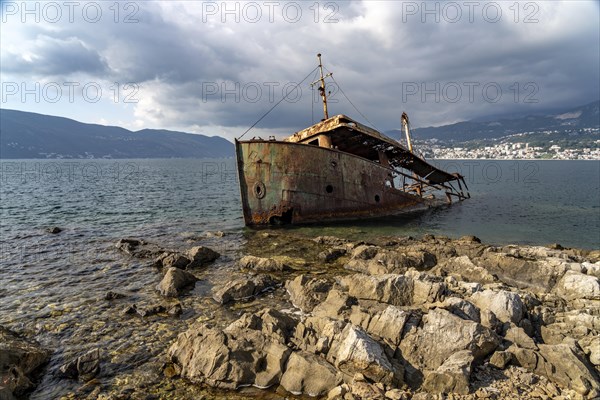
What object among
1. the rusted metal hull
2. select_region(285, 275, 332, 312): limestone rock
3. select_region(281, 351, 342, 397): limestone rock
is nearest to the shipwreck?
the rusted metal hull

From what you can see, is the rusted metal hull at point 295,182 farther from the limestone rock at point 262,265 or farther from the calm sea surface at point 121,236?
the limestone rock at point 262,265

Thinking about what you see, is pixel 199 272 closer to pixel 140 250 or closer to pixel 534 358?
pixel 140 250

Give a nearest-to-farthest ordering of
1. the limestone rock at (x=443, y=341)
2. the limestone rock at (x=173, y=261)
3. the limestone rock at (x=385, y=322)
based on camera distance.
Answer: the limestone rock at (x=443, y=341)
the limestone rock at (x=385, y=322)
the limestone rock at (x=173, y=261)

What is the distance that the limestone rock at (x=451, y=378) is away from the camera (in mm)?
5617

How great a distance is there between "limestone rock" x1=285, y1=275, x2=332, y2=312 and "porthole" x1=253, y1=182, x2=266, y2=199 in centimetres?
1127

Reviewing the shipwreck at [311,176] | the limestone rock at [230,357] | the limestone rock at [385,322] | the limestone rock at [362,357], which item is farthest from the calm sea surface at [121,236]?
the limestone rock at [385,322]

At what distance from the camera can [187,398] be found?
5930mm

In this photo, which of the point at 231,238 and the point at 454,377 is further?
the point at 231,238

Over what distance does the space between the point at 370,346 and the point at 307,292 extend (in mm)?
3811

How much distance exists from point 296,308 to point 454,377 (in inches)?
191

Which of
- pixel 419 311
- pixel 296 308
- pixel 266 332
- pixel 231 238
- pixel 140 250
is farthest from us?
pixel 231 238

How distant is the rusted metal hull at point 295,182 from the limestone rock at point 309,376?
15.4 meters

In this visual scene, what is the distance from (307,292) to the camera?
987 centimetres

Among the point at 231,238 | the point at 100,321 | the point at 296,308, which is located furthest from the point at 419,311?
the point at 231,238
